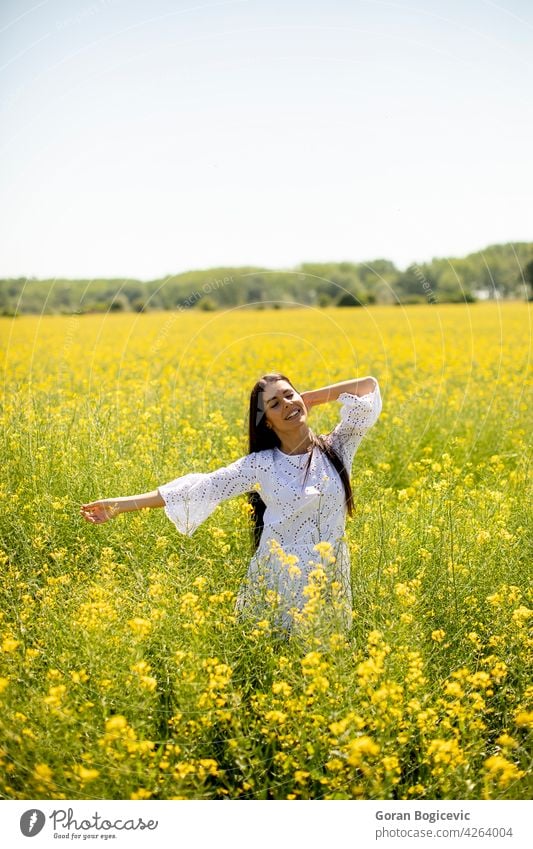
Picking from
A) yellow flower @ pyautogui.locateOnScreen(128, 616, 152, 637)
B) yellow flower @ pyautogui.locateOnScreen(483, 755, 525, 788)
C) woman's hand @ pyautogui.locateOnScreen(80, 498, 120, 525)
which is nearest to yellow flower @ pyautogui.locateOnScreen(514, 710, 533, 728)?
yellow flower @ pyautogui.locateOnScreen(483, 755, 525, 788)

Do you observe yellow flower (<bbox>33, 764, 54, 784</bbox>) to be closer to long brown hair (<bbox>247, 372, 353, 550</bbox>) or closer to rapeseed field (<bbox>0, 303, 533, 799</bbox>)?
rapeseed field (<bbox>0, 303, 533, 799</bbox>)

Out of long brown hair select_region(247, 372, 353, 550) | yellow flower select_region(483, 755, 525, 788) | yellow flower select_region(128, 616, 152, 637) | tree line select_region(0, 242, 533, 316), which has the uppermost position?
tree line select_region(0, 242, 533, 316)

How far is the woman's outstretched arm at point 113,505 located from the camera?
308cm

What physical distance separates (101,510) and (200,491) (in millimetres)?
390

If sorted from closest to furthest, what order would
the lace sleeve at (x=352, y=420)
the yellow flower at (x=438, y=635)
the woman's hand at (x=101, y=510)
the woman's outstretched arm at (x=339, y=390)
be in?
the yellow flower at (x=438, y=635) → the woman's hand at (x=101, y=510) → the lace sleeve at (x=352, y=420) → the woman's outstretched arm at (x=339, y=390)

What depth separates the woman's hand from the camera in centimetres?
307

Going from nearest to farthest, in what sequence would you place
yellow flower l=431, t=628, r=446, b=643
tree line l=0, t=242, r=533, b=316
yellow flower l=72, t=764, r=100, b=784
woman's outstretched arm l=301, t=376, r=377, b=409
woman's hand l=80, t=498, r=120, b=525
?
yellow flower l=72, t=764, r=100, b=784, yellow flower l=431, t=628, r=446, b=643, woman's hand l=80, t=498, r=120, b=525, woman's outstretched arm l=301, t=376, r=377, b=409, tree line l=0, t=242, r=533, b=316

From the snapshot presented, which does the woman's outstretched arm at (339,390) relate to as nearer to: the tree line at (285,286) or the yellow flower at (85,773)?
the yellow flower at (85,773)

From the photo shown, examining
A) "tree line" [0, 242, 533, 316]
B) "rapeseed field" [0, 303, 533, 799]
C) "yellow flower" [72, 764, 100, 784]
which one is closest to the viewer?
"yellow flower" [72, 764, 100, 784]

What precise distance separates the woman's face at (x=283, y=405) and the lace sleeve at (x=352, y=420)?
18 centimetres

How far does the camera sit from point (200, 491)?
3.18 meters

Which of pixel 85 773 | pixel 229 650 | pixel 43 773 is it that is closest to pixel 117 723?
pixel 85 773

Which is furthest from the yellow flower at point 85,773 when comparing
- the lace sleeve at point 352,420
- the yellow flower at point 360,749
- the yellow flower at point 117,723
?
the lace sleeve at point 352,420
